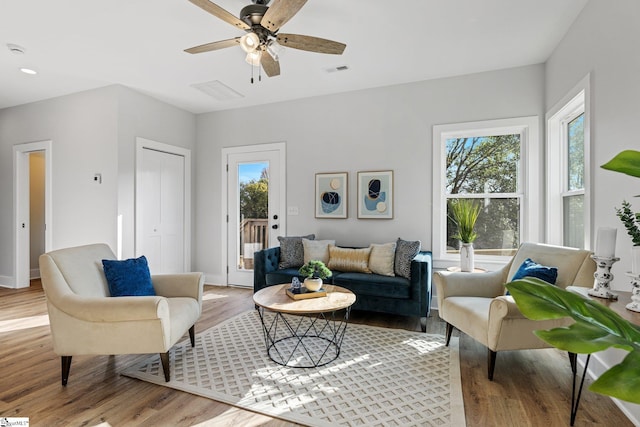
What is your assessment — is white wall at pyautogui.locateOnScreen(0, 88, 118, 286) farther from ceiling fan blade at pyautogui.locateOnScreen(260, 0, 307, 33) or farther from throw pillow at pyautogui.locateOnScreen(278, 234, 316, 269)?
ceiling fan blade at pyautogui.locateOnScreen(260, 0, 307, 33)

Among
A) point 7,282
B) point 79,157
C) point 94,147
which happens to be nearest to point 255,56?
point 94,147

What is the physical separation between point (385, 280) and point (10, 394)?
2852mm

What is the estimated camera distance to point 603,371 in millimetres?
2244

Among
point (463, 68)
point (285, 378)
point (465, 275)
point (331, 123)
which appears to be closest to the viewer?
point (285, 378)

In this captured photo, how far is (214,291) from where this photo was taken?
15.0 ft

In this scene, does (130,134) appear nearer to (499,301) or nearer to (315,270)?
(315,270)

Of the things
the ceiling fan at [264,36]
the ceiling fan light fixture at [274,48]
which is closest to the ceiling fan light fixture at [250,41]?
the ceiling fan at [264,36]

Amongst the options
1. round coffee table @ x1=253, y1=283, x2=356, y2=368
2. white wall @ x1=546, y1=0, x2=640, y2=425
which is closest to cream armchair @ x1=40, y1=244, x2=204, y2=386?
round coffee table @ x1=253, y1=283, x2=356, y2=368

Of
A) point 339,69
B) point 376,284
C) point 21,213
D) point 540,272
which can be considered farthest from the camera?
point 21,213

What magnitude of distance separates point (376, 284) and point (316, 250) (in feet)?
2.94

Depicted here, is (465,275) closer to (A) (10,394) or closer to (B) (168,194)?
(A) (10,394)

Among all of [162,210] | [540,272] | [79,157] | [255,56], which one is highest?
[255,56]

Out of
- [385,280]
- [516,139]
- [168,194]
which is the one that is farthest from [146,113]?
[516,139]

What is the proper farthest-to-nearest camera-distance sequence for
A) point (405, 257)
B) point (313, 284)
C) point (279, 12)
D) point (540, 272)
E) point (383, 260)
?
point (383, 260)
point (405, 257)
point (313, 284)
point (540, 272)
point (279, 12)
